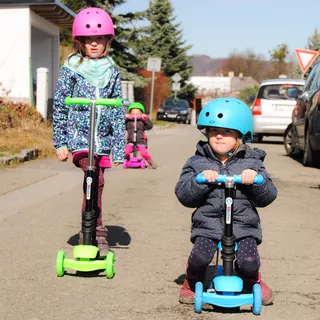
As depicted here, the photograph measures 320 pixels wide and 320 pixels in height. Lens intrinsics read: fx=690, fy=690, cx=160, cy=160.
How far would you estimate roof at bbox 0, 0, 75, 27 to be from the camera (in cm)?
1973

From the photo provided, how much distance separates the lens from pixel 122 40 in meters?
A: 41.5

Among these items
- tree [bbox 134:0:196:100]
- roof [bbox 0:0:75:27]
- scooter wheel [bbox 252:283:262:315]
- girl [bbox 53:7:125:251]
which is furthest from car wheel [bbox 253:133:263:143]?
tree [bbox 134:0:196:100]

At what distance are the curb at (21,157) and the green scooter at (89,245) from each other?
6.46 m

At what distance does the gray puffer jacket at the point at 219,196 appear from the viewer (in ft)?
13.1

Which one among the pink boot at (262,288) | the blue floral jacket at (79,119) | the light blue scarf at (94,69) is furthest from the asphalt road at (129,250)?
the light blue scarf at (94,69)

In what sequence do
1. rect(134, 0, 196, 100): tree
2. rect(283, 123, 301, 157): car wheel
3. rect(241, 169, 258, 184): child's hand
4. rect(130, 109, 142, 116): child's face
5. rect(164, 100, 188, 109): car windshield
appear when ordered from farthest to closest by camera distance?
1. rect(134, 0, 196, 100): tree
2. rect(164, 100, 188, 109): car windshield
3. rect(283, 123, 301, 157): car wheel
4. rect(130, 109, 142, 116): child's face
5. rect(241, 169, 258, 184): child's hand

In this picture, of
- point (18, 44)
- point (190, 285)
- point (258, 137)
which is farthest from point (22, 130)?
point (190, 285)

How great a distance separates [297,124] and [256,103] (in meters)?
4.80

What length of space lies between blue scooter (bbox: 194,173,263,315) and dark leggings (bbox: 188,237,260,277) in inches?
3.5

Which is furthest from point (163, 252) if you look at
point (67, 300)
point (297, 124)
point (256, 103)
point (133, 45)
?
point (133, 45)

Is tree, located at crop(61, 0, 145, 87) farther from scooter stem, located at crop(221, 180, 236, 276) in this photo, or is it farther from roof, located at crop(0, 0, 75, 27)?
scooter stem, located at crop(221, 180, 236, 276)

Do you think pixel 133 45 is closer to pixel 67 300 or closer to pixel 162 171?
pixel 162 171

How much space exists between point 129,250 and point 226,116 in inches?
78.7

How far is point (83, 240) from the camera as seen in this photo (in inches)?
190
